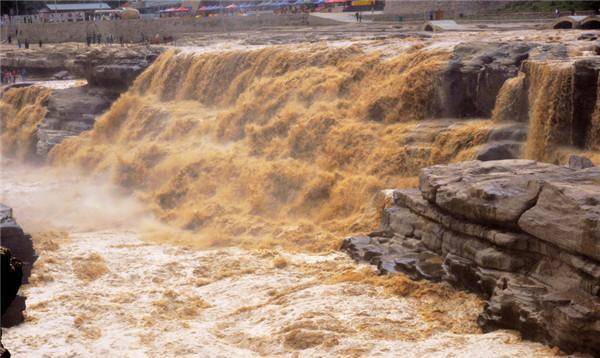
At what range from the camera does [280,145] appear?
18391 millimetres

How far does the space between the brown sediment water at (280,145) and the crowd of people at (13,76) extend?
11629 mm

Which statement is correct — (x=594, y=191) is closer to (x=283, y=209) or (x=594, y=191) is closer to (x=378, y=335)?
(x=378, y=335)

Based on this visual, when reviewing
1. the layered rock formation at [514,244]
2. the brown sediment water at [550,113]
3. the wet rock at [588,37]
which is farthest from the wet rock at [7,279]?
the wet rock at [588,37]

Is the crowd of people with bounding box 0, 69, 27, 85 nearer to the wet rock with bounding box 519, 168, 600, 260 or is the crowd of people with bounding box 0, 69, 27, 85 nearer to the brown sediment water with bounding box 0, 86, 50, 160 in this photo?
the brown sediment water with bounding box 0, 86, 50, 160

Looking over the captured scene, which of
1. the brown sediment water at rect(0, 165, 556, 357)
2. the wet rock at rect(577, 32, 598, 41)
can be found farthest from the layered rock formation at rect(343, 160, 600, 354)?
the wet rock at rect(577, 32, 598, 41)

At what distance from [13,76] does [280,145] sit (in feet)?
67.4

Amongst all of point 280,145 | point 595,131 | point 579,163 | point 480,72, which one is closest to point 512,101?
point 480,72

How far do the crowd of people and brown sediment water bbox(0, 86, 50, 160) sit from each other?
5505 mm

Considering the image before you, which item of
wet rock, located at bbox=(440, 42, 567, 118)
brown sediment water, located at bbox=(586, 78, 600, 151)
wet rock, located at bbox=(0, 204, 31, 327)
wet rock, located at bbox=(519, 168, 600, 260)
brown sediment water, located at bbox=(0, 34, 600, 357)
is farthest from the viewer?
wet rock, located at bbox=(440, 42, 567, 118)

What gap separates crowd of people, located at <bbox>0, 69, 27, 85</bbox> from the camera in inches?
1345

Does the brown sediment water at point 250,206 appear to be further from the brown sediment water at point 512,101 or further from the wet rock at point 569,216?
the wet rock at point 569,216

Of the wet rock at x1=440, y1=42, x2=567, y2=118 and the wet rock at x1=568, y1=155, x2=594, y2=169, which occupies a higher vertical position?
the wet rock at x1=440, y1=42, x2=567, y2=118

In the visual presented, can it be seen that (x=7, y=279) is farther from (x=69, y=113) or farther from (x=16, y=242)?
(x=69, y=113)

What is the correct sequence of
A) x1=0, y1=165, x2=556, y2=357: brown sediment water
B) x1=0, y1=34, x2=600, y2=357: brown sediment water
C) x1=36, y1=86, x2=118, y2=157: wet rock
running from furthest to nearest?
x1=36, y1=86, x2=118, y2=157: wet rock, x1=0, y1=34, x2=600, y2=357: brown sediment water, x1=0, y1=165, x2=556, y2=357: brown sediment water
